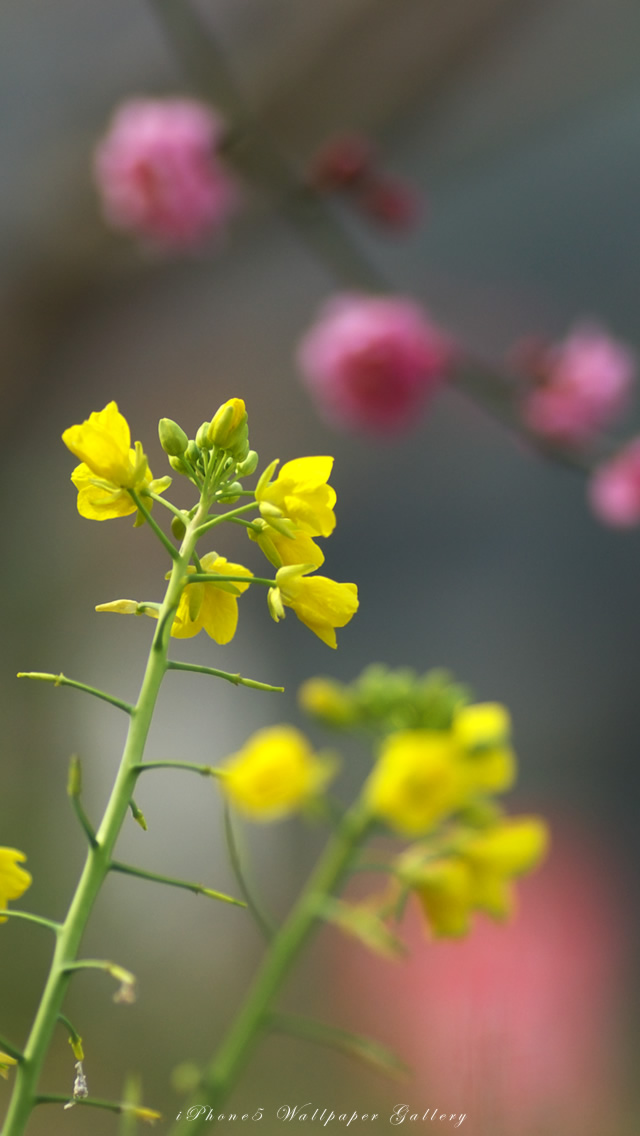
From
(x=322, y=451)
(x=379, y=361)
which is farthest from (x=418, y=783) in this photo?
(x=322, y=451)

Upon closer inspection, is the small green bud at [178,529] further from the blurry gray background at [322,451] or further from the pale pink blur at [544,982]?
the blurry gray background at [322,451]

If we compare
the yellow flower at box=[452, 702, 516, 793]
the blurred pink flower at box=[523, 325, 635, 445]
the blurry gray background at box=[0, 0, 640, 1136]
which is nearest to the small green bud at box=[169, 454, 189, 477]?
the yellow flower at box=[452, 702, 516, 793]

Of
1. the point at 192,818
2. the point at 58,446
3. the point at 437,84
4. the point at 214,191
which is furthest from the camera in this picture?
the point at 58,446

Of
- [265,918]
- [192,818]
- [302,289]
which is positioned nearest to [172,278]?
[302,289]

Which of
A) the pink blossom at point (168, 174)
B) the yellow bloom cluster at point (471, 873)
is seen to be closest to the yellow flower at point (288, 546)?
the yellow bloom cluster at point (471, 873)

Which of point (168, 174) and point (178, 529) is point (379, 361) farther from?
point (178, 529)

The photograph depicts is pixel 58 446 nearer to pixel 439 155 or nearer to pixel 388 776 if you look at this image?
pixel 439 155
